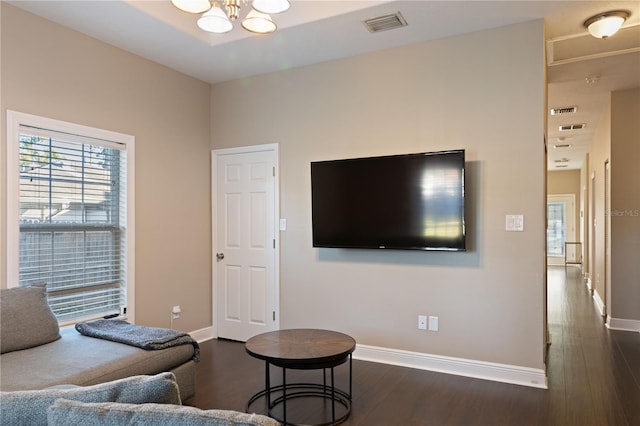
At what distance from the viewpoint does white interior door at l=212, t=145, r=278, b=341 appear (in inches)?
176

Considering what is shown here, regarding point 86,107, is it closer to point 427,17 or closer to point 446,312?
point 427,17

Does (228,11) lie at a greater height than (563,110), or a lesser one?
lesser

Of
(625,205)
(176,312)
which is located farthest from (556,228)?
(176,312)

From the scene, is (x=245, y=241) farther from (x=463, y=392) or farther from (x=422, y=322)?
(x=463, y=392)

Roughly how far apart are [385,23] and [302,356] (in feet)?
8.35

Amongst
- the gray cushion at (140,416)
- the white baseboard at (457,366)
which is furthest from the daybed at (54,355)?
the white baseboard at (457,366)

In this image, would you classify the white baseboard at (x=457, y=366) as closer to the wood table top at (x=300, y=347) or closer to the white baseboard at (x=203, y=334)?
the wood table top at (x=300, y=347)

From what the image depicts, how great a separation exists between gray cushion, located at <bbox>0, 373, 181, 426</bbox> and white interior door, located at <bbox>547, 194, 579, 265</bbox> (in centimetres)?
1302

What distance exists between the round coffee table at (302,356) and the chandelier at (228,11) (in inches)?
77.8

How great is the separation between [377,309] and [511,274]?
Result: 3.87 ft

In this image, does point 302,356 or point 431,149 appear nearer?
point 302,356

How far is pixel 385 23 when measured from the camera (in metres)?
3.38

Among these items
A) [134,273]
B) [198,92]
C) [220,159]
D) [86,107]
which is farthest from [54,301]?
[198,92]

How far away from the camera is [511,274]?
340 cm
